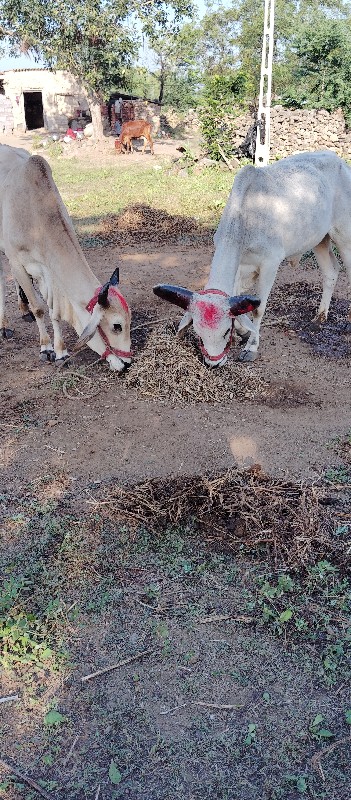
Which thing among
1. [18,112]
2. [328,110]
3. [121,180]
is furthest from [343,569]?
[18,112]

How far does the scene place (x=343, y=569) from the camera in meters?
3.07

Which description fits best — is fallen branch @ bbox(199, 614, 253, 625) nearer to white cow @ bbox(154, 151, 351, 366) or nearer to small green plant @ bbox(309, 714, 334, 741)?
small green plant @ bbox(309, 714, 334, 741)

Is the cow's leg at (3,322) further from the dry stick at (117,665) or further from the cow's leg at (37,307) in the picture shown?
the dry stick at (117,665)

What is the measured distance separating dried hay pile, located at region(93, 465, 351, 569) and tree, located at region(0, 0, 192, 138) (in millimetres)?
20229

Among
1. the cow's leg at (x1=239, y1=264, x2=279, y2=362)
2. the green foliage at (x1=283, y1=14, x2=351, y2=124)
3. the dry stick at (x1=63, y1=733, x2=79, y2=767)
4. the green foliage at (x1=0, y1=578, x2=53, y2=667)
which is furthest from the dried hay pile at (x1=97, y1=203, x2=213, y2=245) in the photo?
the green foliage at (x1=283, y1=14, x2=351, y2=124)

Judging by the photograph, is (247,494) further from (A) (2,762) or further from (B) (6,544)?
(A) (2,762)

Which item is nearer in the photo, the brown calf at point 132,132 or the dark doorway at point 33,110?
the brown calf at point 132,132

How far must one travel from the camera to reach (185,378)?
497 cm

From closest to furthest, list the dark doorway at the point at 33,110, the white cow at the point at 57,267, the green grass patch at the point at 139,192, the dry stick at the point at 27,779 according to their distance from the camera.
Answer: the dry stick at the point at 27,779 < the white cow at the point at 57,267 < the green grass patch at the point at 139,192 < the dark doorway at the point at 33,110

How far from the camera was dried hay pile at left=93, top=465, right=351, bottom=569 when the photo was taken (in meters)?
3.22

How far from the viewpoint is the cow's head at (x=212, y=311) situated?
4480 millimetres

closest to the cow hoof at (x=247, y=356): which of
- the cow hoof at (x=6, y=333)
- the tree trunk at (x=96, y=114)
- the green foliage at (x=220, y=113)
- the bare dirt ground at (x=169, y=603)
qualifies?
the bare dirt ground at (x=169, y=603)

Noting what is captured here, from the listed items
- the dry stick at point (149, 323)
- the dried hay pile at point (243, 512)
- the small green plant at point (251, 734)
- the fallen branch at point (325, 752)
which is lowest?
the fallen branch at point (325, 752)

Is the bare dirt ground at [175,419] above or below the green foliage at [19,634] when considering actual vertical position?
above
